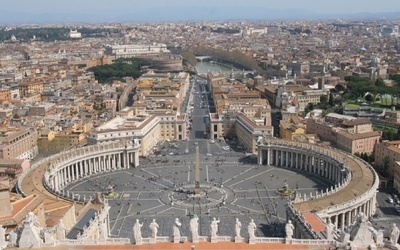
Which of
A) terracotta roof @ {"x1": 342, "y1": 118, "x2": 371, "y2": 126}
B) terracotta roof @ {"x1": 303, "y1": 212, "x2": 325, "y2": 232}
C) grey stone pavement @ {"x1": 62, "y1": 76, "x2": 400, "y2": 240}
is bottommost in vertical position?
grey stone pavement @ {"x1": 62, "y1": 76, "x2": 400, "y2": 240}


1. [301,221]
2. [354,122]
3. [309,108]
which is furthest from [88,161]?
[309,108]

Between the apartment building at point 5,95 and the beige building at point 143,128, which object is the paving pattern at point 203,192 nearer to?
the beige building at point 143,128

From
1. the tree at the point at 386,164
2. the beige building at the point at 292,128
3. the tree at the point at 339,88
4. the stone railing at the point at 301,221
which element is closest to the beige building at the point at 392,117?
the beige building at the point at 292,128

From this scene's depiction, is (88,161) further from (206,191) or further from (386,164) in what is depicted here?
(386,164)

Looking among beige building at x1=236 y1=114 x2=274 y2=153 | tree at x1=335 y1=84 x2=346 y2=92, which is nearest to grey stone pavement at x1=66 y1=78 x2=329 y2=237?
beige building at x1=236 y1=114 x2=274 y2=153

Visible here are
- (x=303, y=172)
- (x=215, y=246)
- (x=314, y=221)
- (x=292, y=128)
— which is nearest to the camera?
(x=215, y=246)

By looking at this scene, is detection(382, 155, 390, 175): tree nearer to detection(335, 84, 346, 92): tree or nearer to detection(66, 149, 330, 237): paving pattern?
detection(66, 149, 330, 237): paving pattern
